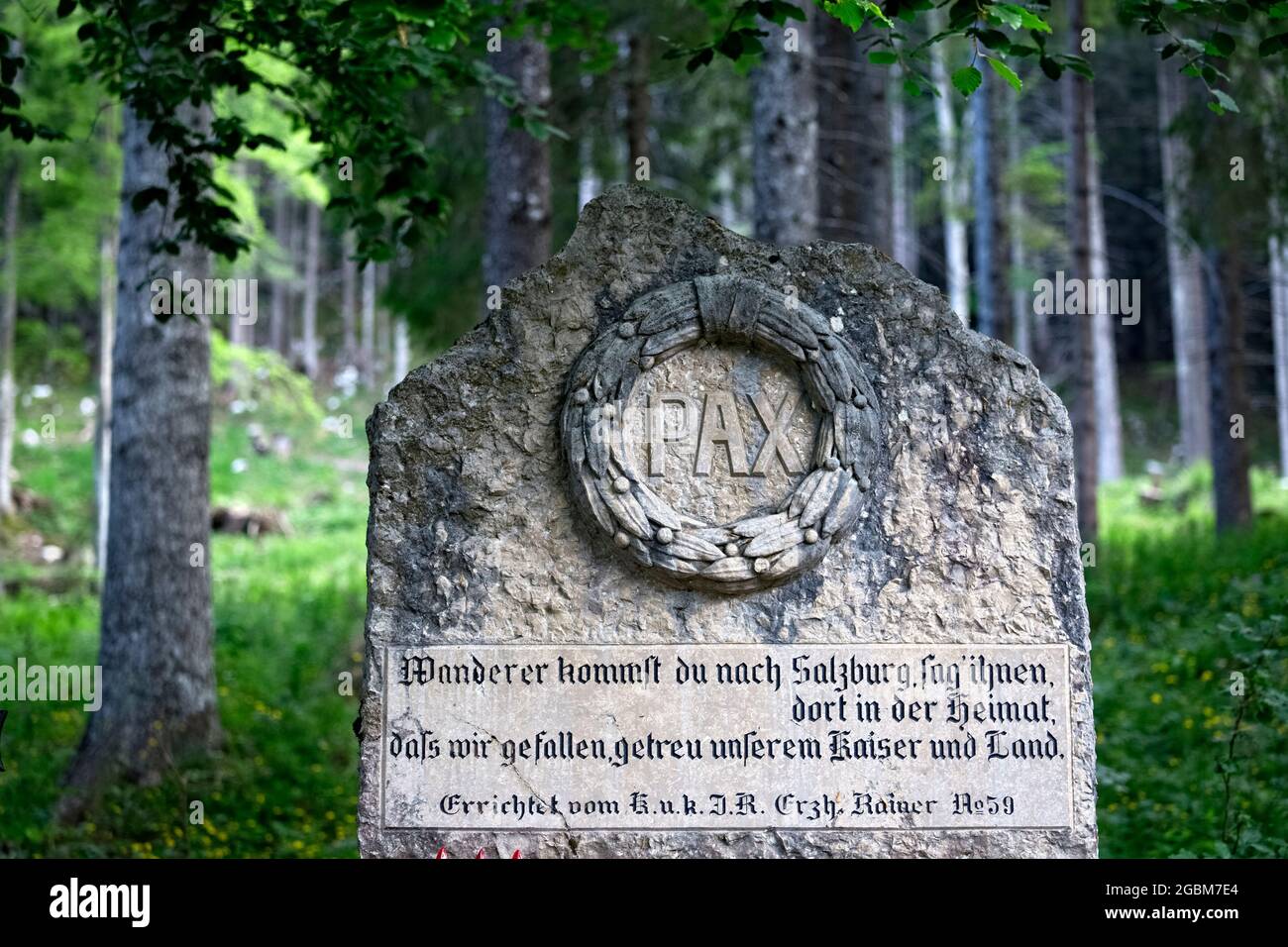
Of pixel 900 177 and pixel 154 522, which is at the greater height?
pixel 900 177

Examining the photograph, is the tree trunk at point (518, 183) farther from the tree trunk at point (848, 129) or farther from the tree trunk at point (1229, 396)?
the tree trunk at point (1229, 396)

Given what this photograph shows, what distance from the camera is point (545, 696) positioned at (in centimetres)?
440

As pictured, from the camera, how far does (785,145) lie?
818cm

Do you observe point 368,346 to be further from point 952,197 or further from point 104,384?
point 104,384

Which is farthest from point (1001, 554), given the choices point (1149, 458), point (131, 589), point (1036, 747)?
point (1149, 458)

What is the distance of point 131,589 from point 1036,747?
17.3 ft

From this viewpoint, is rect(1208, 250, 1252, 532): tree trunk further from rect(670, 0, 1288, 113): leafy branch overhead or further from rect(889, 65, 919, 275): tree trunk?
rect(670, 0, 1288, 113): leafy branch overhead

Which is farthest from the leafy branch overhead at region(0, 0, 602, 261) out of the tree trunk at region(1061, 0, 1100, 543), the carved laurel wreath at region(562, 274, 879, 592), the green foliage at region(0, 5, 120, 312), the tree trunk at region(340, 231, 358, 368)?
the tree trunk at region(340, 231, 358, 368)

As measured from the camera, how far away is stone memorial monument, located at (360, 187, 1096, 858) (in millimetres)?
4371

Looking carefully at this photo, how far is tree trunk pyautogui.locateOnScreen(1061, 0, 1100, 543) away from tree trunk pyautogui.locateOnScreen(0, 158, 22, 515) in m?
12.3

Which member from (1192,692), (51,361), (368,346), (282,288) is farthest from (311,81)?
(282,288)

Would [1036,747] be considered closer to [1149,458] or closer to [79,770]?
[79,770]

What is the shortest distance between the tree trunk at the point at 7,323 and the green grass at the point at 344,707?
2.35 metres

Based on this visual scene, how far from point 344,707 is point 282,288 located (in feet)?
80.4
